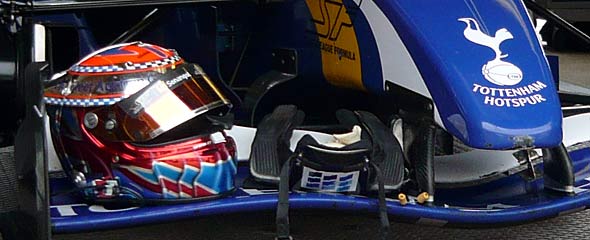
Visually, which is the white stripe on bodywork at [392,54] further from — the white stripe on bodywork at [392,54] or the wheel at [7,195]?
the wheel at [7,195]

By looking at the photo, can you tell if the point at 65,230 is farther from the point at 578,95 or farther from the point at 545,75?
the point at 578,95

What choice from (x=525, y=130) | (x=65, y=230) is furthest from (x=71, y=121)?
(x=525, y=130)

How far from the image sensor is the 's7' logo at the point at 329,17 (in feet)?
8.16

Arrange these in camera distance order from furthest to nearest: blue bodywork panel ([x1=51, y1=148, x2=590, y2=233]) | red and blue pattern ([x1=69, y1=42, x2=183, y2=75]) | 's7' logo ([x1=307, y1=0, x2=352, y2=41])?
's7' logo ([x1=307, y1=0, x2=352, y2=41]) < red and blue pattern ([x1=69, y1=42, x2=183, y2=75]) < blue bodywork panel ([x1=51, y1=148, x2=590, y2=233])

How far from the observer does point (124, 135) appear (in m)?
1.87

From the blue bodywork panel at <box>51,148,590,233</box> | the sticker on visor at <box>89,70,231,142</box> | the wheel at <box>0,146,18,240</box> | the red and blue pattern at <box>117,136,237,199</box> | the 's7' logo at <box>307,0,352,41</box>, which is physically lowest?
the wheel at <box>0,146,18,240</box>

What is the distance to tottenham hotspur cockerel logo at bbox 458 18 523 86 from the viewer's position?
1946 millimetres

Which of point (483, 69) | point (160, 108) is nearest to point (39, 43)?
point (160, 108)

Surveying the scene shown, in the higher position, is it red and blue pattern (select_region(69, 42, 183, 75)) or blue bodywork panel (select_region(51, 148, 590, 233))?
red and blue pattern (select_region(69, 42, 183, 75))

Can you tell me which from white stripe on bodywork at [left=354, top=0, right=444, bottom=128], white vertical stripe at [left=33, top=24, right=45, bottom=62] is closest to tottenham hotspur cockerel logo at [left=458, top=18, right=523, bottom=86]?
white stripe on bodywork at [left=354, top=0, right=444, bottom=128]

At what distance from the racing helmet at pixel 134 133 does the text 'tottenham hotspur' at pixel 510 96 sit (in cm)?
57

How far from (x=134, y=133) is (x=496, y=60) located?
0.81 meters

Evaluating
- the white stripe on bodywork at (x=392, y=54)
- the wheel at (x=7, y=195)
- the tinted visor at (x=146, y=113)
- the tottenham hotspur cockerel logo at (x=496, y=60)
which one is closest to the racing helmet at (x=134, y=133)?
the tinted visor at (x=146, y=113)

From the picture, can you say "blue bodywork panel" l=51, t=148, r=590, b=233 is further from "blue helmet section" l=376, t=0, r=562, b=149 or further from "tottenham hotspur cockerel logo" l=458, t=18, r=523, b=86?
"tottenham hotspur cockerel logo" l=458, t=18, r=523, b=86
